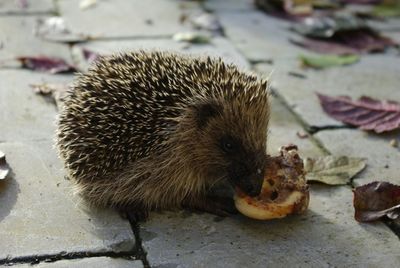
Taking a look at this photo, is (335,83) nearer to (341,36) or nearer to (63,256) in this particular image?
(341,36)

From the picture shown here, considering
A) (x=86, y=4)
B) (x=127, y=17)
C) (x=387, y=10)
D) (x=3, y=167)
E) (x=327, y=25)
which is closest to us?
(x=3, y=167)

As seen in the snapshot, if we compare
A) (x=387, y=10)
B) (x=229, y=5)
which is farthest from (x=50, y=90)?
(x=387, y=10)

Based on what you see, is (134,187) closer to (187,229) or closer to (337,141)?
(187,229)

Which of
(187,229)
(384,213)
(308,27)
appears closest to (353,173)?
(384,213)

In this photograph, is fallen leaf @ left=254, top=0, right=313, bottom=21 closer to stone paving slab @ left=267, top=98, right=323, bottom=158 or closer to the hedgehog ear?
stone paving slab @ left=267, top=98, right=323, bottom=158

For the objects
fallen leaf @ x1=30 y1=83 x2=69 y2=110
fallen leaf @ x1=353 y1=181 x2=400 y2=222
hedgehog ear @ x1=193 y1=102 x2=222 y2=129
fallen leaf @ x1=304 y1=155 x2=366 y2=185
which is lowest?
fallen leaf @ x1=30 y1=83 x2=69 y2=110

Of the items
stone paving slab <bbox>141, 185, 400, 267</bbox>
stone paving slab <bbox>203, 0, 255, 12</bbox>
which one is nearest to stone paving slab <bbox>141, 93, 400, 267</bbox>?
stone paving slab <bbox>141, 185, 400, 267</bbox>
